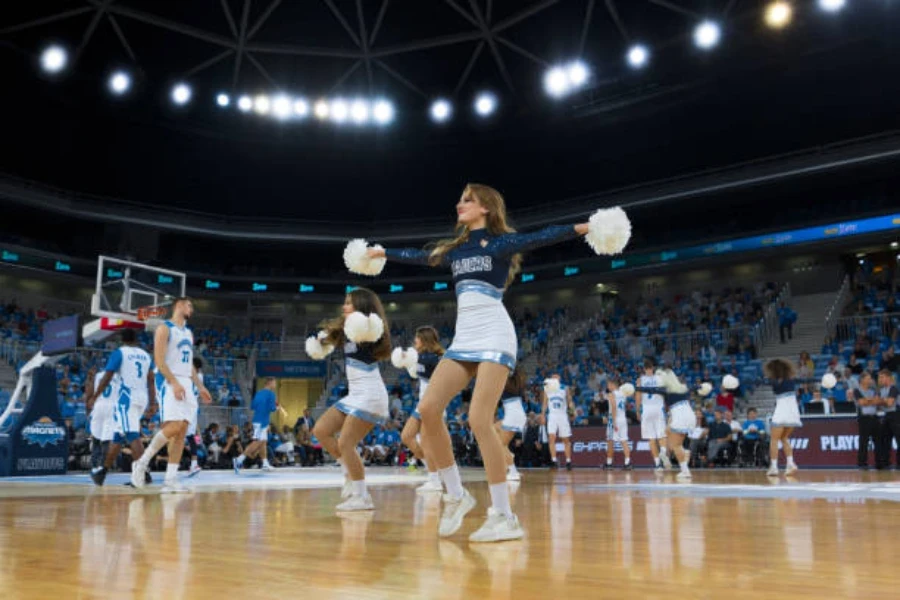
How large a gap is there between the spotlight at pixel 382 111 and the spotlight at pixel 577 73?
7983 mm

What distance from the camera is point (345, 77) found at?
105ft

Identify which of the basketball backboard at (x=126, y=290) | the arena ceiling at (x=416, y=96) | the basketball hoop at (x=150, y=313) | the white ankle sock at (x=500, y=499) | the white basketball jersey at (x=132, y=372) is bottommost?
the white ankle sock at (x=500, y=499)

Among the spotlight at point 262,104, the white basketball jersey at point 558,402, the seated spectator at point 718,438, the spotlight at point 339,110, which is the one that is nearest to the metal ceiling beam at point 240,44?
the spotlight at point 262,104

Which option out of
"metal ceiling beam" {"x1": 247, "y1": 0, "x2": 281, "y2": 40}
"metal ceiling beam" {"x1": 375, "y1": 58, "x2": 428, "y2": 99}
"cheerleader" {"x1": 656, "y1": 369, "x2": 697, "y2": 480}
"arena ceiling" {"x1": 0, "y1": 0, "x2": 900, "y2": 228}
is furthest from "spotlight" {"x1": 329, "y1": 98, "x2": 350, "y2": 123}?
"cheerleader" {"x1": 656, "y1": 369, "x2": 697, "y2": 480}

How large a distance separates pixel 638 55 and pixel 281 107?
15.0m

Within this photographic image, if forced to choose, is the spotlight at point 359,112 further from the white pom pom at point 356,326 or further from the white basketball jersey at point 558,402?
the white pom pom at point 356,326

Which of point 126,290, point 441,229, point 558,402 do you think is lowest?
point 558,402

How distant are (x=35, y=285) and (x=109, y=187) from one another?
591cm

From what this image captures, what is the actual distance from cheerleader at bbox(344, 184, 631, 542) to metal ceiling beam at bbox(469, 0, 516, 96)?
25.3 metres

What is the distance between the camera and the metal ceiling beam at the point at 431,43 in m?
29.3

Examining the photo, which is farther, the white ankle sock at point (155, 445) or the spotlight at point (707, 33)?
the spotlight at point (707, 33)

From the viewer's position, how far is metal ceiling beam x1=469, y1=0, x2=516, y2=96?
92.6ft

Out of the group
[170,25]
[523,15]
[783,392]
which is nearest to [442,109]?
[523,15]

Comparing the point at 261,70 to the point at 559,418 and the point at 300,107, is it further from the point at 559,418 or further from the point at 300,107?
the point at 559,418
